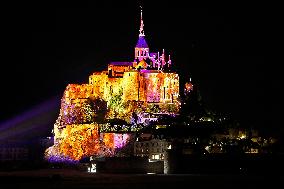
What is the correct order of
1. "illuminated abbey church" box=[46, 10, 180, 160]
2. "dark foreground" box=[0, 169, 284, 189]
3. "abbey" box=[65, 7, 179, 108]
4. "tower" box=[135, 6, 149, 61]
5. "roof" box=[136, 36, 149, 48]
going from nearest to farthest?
1. "dark foreground" box=[0, 169, 284, 189]
2. "illuminated abbey church" box=[46, 10, 180, 160]
3. "abbey" box=[65, 7, 179, 108]
4. "tower" box=[135, 6, 149, 61]
5. "roof" box=[136, 36, 149, 48]

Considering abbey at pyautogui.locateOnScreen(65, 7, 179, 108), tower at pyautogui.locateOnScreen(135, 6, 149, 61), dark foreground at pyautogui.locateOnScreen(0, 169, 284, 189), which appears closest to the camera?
dark foreground at pyautogui.locateOnScreen(0, 169, 284, 189)

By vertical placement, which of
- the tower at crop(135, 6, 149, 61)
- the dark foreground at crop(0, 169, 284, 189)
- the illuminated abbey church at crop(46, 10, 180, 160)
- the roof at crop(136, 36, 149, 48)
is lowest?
the dark foreground at crop(0, 169, 284, 189)

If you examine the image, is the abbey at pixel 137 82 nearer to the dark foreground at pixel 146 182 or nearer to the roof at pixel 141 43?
the roof at pixel 141 43

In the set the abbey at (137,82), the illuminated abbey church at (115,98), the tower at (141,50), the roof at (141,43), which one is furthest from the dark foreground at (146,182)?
the roof at (141,43)

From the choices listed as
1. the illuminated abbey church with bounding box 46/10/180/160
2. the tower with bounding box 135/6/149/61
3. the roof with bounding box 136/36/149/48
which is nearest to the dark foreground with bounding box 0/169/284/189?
the illuminated abbey church with bounding box 46/10/180/160

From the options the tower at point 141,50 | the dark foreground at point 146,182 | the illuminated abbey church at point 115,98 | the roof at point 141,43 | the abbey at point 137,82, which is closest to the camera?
the dark foreground at point 146,182

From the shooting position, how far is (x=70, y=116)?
321ft

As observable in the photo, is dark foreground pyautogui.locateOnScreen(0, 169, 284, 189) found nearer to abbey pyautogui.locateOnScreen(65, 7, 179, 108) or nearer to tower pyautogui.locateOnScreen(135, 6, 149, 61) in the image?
abbey pyautogui.locateOnScreen(65, 7, 179, 108)

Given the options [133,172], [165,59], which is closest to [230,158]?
[133,172]

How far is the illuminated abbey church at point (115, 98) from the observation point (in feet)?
302

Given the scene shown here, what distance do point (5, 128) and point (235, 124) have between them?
54031mm

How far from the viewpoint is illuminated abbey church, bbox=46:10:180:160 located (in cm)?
9194

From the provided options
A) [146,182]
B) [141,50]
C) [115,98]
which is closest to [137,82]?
[115,98]

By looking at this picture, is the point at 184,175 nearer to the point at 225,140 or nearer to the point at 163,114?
the point at 225,140
